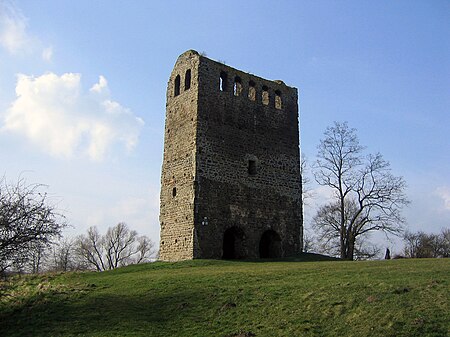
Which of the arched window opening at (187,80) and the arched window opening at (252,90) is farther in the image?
the arched window opening at (252,90)

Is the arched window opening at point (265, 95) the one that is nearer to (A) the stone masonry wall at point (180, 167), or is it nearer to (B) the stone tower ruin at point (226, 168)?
(B) the stone tower ruin at point (226, 168)

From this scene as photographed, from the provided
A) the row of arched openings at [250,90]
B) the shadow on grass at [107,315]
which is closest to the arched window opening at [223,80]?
the row of arched openings at [250,90]

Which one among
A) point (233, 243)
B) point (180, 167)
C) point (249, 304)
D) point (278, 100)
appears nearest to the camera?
point (249, 304)

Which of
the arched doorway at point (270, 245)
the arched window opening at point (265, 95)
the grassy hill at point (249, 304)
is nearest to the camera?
the grassy hill at point (249, 304)

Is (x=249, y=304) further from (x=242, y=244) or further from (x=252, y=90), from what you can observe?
(x=252, y=90)

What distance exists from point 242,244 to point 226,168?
4.09 metres

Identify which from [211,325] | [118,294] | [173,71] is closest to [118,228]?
[173,71]

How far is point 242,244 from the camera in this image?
2595 cm

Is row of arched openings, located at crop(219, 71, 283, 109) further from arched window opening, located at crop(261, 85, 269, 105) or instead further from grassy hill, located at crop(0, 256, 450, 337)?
grassy hill, located at crop(0, 256, 450, 337)

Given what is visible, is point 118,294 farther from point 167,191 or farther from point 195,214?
point 167,191

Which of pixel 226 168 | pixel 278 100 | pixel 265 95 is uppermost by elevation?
pixel 265 95

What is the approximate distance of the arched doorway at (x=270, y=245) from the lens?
2744 centimetres

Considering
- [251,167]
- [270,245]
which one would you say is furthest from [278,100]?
[270,245]

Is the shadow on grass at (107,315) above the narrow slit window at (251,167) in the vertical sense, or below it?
below
